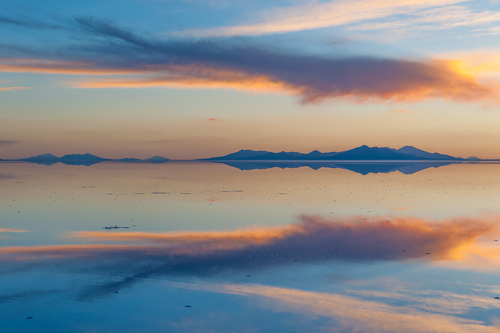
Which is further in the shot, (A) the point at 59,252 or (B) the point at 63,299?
(A) the point at 59,252

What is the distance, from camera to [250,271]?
995cm

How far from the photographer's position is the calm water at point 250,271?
7.41 m

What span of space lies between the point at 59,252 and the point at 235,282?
5.81 meters

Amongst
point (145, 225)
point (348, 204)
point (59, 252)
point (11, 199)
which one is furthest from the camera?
point (11, 199)

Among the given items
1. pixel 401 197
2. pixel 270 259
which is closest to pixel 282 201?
pixel 401 197

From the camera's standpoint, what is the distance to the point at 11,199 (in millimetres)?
23672

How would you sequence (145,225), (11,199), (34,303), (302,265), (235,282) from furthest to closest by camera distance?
(11,199) → (145,225) → (302,265) → (235,282) → (34,303)

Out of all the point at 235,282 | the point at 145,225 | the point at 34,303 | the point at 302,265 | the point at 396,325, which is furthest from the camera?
the point at 145,225

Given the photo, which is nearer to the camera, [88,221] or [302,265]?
[302,265]

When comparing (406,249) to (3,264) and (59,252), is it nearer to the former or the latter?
(59,252)

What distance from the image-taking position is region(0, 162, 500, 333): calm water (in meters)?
7.41

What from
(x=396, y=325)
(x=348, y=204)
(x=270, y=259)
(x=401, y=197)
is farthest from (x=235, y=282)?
(x=401, y=197)

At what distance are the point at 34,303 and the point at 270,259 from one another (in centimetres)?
558

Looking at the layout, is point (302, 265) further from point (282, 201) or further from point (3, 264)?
point (282, 201)
